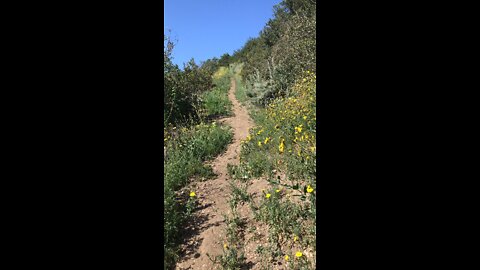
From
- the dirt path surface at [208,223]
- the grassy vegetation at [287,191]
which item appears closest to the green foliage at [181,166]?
the dirt path surface at [208,223]

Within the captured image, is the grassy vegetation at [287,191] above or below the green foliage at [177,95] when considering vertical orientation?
below

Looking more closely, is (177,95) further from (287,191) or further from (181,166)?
(287,191)

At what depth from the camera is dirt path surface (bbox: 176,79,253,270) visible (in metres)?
2.56

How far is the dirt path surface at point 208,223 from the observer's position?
8.38ft

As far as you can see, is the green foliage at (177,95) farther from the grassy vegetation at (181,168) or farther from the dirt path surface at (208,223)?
the dirt path surface at (208,223)

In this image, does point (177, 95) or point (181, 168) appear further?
point (177, 95)

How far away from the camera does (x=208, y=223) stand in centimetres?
310

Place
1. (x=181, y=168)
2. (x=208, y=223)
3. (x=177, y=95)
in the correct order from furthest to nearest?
(x=177, y=95), (x=181, y=168), (x=208, y=223)

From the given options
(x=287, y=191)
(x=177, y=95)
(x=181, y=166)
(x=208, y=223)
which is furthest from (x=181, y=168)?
(x=177, y=95)

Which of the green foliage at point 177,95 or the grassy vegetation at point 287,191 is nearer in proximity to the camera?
the grassy vegetation at point 287,191

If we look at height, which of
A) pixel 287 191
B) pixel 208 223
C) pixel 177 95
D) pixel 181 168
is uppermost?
pixel 177 95
